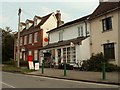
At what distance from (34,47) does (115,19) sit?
21905mm

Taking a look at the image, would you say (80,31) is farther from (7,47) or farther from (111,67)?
(7,47)

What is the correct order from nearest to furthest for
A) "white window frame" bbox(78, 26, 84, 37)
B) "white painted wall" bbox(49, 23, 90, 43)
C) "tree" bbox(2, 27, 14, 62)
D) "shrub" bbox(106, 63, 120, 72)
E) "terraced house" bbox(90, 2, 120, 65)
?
1. "shrub" bbox(106, 63, 120, 72)
2. "terraced house" bbox(90, 2, 120, 65)
3. "white window frame" bbox(78, 26, 84, 37)
4. "white painted wall" bbox(49, 23, 90, 43)
5. "tree" bbox(2, 27, 14, 62)

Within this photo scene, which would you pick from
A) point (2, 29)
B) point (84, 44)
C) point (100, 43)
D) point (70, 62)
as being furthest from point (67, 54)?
point (2, 29)

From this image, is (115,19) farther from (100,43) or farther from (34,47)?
(34,47)

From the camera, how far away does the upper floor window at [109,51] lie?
2664cm

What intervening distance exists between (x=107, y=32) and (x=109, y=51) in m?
2.13

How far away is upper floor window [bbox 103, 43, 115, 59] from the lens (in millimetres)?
26641

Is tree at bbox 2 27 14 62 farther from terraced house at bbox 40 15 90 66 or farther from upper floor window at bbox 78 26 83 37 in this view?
upper floor window at bbox 78 26 83 37

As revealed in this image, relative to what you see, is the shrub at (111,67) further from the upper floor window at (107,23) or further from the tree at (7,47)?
the tree at (7,47)

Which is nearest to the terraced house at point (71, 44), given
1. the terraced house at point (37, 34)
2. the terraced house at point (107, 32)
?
the terraced house at point (107, 32)

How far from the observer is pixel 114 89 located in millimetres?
12742

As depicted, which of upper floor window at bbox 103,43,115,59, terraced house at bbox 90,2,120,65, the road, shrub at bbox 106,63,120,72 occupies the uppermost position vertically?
terraced house at bbox 90,2,120,65

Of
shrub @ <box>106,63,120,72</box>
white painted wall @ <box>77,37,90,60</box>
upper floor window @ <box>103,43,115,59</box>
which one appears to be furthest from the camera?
white painted wall @ <box>77,37,90,60</box>

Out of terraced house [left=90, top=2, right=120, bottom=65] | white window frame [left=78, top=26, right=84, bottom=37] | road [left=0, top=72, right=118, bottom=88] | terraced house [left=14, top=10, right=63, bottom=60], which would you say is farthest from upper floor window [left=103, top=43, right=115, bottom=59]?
terraced house [left=14, top=10, right=63, bottom=60]
